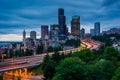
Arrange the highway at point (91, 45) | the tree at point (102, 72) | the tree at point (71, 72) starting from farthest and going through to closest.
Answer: the highway at point (91, 45) → the tree at point (102, 72) → the tree at point (71, 72)

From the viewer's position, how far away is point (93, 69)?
2984 centimetres

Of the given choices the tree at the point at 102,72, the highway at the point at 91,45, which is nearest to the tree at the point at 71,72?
the tree at the point at 102,72

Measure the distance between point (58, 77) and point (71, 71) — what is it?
1810 millimetres

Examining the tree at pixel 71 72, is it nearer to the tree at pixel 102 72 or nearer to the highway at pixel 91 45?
the tree at pixel 102 72

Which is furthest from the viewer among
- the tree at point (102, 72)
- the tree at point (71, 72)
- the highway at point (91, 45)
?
the highway at point (91, 45)

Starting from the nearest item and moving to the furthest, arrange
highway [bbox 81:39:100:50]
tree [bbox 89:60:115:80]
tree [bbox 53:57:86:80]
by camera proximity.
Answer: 1. tree [bbox 53:57:86:80]
2. tree [bbox 89:60:115:80]
3. highway [bbox 81:39:100:50]

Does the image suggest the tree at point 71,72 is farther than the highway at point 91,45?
No

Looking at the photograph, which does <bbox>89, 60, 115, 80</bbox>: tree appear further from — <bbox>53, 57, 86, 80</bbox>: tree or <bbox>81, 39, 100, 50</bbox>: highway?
<bbox>81, 39, 100, 50</bbox>: highway

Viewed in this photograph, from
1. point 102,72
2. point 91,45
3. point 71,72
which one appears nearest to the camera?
point 71,72

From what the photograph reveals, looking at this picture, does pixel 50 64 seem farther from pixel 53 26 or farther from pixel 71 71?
pixel 53 26

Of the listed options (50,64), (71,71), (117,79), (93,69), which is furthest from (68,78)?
(50,64)

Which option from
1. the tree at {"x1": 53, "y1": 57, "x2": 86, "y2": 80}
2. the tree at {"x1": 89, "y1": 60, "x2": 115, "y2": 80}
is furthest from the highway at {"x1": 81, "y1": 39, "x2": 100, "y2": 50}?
the tree at {"x1": 53, "y1": 57, "x2": 86, "y2": 80}

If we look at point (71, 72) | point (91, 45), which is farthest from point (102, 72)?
point (91, 45)

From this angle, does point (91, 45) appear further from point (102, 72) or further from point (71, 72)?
point (71, 72)
